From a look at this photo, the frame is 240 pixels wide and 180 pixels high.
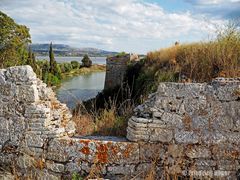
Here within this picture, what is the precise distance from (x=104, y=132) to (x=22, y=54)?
66.1 feet

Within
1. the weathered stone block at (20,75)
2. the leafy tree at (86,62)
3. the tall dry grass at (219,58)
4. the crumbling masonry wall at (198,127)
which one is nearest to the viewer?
the crumbling masonry wall at (198,127)

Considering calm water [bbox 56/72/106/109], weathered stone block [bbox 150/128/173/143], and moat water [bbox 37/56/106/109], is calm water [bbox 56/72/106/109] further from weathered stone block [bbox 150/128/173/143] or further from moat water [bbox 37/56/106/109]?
weathered stone block [bbox 150/128/173/143]

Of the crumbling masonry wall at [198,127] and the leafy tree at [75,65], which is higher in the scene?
the crumbling masonry wall at [198,127]

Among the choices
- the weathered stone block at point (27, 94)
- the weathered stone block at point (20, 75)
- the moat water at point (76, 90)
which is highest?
the weathered stone block at point (20, 75)

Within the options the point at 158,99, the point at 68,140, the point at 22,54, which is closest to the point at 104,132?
the point at 68,140

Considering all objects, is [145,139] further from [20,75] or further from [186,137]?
[20,75]

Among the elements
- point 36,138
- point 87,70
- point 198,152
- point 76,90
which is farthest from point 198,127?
point 87,70

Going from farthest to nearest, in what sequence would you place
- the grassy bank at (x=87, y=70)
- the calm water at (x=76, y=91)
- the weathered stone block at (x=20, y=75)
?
the grassy bank at (x=87, y=70) < the calm water at (x=76, y=91) < the weathered stone block at (x=20, y=75)

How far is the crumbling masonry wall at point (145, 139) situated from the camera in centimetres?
514

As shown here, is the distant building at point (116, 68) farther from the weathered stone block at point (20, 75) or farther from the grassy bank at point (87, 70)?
the grassy bank at point (87, 70)

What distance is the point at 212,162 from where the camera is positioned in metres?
5.14

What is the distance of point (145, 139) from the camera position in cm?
519

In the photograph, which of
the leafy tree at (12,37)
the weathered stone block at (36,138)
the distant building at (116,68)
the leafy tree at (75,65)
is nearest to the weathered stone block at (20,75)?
the weathered stone block at (36,138)

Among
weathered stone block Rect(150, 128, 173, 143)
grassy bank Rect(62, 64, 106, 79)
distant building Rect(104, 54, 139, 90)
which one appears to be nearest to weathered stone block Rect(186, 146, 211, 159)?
weathered stone block Rect(150, 128, 173, 143)
